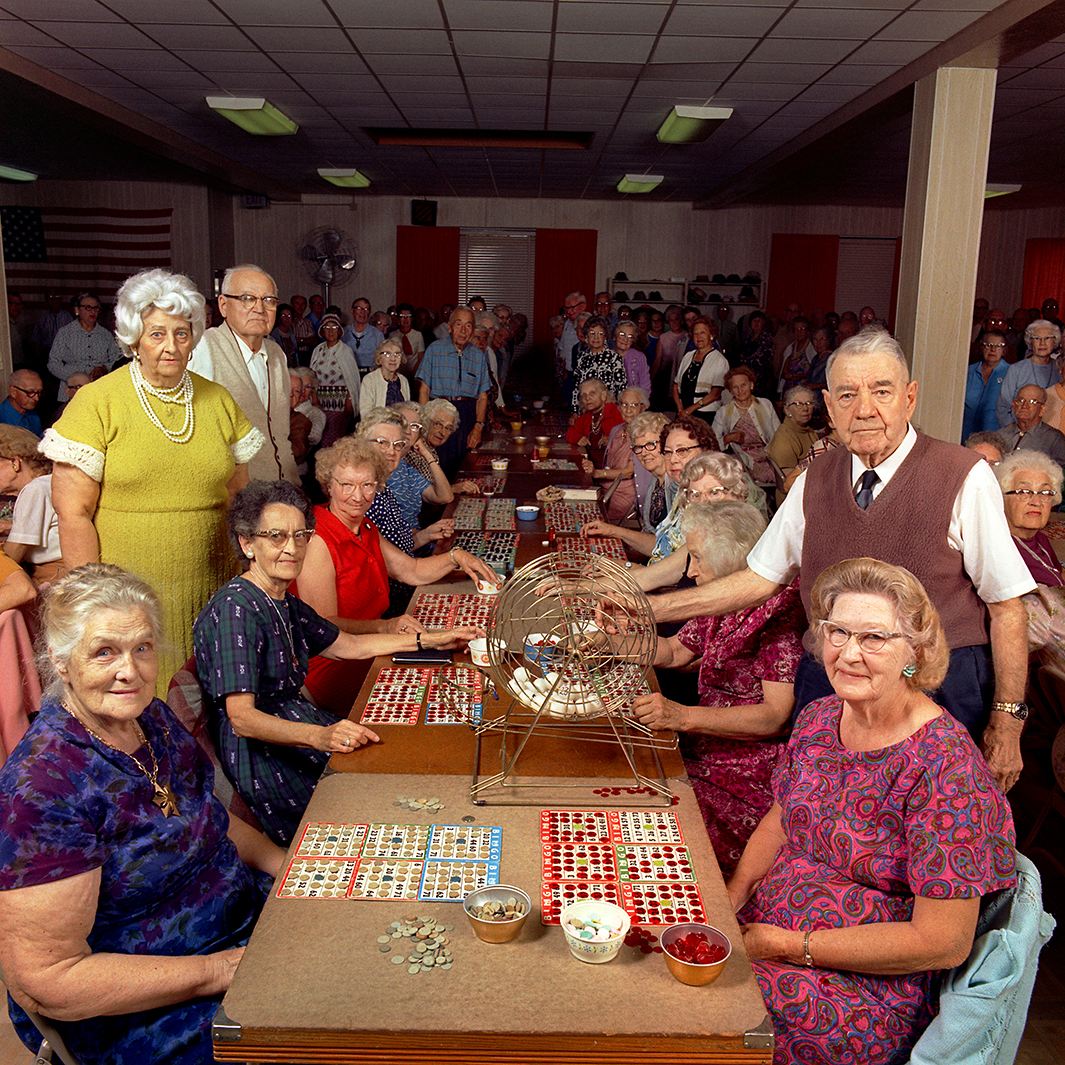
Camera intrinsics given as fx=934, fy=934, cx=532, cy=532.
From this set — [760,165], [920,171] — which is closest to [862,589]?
[920,171]

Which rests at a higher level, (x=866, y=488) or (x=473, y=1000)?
(x=866, y=488)

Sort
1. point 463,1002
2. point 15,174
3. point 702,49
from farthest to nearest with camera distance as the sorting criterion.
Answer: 1. point 15,174
2. point 702,49
3. point 463,1002

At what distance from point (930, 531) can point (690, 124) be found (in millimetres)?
6020

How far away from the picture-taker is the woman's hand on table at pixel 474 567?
10.9ft

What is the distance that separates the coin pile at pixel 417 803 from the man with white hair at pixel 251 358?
181 cm

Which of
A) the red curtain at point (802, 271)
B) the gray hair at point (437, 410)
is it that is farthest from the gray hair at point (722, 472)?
the red curtain at point (802, 271)

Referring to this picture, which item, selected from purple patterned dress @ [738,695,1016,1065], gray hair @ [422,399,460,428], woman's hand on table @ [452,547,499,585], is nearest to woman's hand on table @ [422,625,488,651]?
woman's hand on table @ [452,547,499,585]

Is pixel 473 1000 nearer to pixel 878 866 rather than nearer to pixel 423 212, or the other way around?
pixel 878 866

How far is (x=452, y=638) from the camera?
2.65 meters

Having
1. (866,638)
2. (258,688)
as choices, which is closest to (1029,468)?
(866,638)

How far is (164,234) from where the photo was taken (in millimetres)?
11602

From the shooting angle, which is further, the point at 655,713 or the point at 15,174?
the point at 15,174

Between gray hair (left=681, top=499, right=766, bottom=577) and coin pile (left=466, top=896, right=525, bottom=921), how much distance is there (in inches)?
51.8

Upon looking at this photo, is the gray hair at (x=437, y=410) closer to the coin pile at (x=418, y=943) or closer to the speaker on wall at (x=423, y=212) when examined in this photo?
the coin pile at (x=418, y=943)
